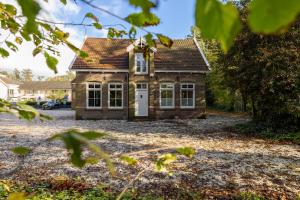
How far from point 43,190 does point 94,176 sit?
1378 mm

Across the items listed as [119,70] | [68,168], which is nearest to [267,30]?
[68,168]

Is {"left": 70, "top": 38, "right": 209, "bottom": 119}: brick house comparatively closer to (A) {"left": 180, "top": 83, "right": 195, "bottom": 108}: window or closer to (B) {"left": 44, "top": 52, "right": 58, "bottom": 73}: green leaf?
(A) {"left": 180, "top": 83, "right": 195, "bottom": 108}: window

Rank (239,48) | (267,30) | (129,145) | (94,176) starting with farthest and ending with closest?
(239,48)
(129,145)
(94,176)
(267,30)

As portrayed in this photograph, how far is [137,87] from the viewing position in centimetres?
2211

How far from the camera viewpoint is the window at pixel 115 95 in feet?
71.8

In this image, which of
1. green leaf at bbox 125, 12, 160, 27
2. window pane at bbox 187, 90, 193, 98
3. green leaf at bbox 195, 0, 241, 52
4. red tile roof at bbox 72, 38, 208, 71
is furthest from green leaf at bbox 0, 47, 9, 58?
window pane at bbox 187, 90, 193, 98

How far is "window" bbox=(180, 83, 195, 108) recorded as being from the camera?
72.9ft

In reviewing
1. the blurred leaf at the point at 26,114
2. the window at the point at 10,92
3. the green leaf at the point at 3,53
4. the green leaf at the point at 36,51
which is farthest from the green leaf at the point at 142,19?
the window at the point at 10,92

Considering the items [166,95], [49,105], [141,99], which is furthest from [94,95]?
[49,105]

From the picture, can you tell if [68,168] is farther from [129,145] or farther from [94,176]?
[129,145]

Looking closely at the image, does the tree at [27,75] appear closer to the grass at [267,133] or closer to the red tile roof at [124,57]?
the red tile roof at [124,57]

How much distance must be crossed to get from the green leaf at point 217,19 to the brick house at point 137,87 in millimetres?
21112

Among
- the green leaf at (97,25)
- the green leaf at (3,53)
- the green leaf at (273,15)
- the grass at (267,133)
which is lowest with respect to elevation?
the grass at (267,133)

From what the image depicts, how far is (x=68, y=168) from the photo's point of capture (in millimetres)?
7996
